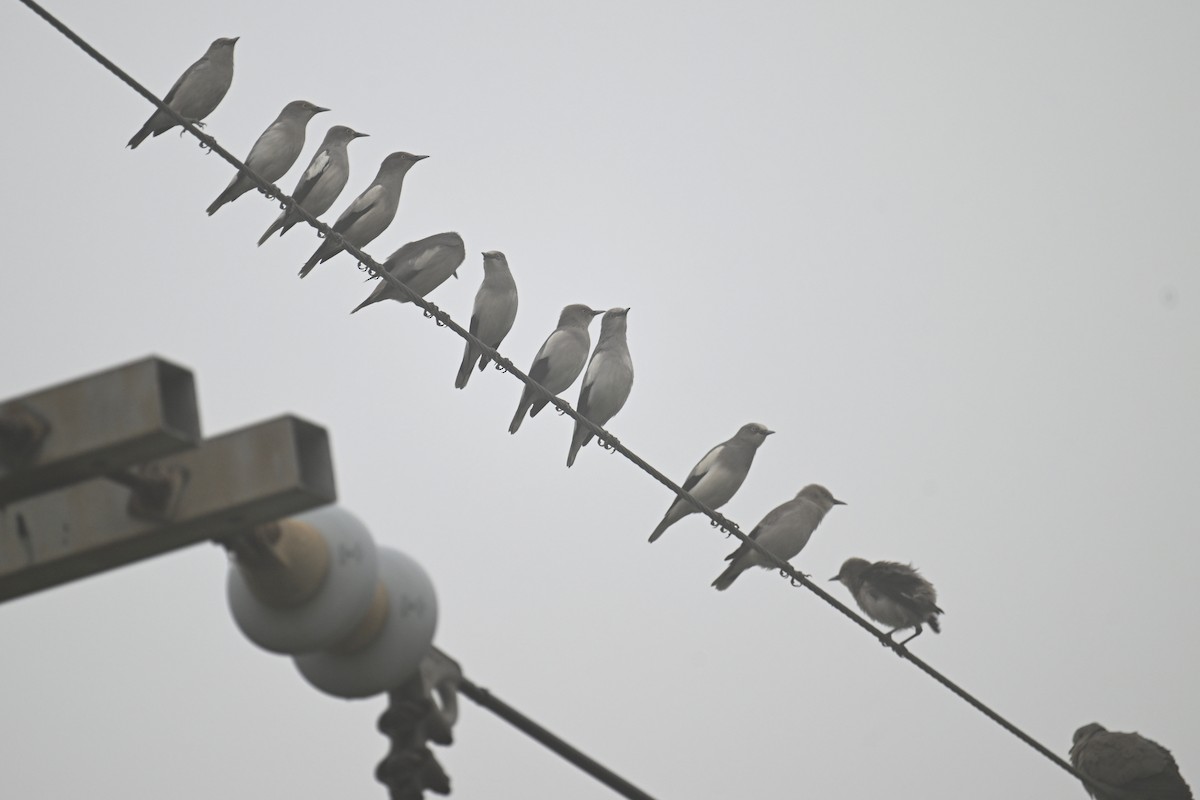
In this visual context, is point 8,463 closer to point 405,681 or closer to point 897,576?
point 405,681

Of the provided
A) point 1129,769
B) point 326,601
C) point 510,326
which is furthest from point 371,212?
point 326,601

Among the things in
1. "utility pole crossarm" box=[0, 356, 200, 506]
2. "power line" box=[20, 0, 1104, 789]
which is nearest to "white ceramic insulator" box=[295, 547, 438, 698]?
"utility pole crossarm" box=[0, 356, 200, 506]

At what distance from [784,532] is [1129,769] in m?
3.88

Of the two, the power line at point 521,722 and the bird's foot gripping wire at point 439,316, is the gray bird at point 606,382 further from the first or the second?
the power line at point 521,722

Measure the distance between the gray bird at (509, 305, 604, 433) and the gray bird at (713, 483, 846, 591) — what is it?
5.76ft

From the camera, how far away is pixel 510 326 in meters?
11.9

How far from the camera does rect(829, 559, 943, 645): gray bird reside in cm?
1143

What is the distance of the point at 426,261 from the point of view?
11.7 metres

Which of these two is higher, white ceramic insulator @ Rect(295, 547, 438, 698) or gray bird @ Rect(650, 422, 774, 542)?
gray bird @ Rect(650, 422, 774, 542)

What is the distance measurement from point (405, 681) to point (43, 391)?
1.01 meters

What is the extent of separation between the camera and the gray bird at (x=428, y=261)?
11688 millimetres

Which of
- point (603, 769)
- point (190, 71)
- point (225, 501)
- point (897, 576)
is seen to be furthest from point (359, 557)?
point (190, 71)

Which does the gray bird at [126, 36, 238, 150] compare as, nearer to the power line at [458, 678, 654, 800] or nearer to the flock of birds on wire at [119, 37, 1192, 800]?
the flock of birds on wire at [119, 37, 1192, 800]

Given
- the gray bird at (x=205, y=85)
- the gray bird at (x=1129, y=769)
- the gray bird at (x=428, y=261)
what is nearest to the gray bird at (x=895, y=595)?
the gray bird at (x=1129, y=769)
